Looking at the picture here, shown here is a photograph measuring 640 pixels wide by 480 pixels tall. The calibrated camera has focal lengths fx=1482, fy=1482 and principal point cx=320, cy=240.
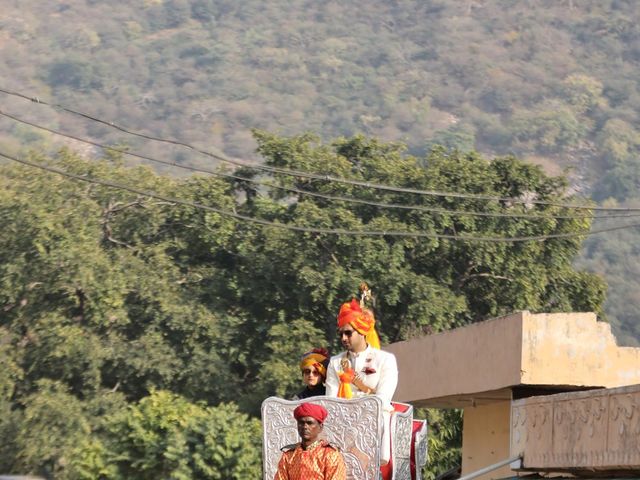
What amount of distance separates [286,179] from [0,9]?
133526mm

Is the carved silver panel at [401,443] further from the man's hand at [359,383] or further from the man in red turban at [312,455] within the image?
the man in red turban at [312,455]

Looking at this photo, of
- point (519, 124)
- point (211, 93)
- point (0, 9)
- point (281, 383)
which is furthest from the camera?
point (0, 9)

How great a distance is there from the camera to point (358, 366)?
9.98 meters

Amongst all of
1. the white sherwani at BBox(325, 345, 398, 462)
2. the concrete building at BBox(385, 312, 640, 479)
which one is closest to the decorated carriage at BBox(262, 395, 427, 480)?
the white sherwani at BBox(325, 345, 398, 462)

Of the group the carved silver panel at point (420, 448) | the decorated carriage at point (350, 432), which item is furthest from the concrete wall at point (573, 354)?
the decorated carriage at point (350, 432)

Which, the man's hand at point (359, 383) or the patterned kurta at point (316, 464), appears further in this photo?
the man's hand at point (359, 383)

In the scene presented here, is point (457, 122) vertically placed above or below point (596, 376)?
above

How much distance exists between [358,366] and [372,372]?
0.35 ft

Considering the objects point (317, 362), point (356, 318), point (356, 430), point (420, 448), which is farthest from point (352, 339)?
point (420, 448)

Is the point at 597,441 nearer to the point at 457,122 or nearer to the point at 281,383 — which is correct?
the point at 281,383

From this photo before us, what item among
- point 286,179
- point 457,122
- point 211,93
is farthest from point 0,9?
point 286,179

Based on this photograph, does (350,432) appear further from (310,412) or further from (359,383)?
(310,412)

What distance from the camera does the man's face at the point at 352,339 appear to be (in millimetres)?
9945

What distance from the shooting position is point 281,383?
27969 millimetres
